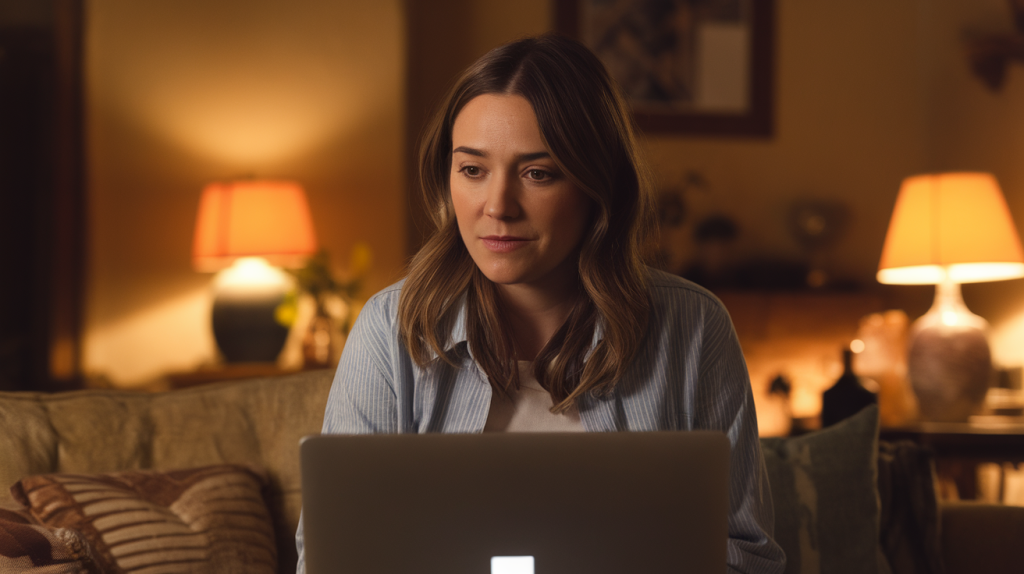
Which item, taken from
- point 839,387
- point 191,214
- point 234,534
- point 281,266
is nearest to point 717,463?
point 234,534

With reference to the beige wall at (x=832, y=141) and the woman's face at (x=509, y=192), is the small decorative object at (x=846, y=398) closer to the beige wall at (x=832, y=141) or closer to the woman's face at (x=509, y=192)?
the woman's face at (x=509, y=192)

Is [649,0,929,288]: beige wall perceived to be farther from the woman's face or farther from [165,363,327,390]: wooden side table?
the woman's face

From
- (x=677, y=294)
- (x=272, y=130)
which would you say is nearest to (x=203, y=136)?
(x=272, y=130)

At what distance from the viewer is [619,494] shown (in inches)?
25.8

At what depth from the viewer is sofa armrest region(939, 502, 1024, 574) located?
1449mm

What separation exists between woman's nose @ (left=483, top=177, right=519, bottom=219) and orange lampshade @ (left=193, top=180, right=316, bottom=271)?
195 centimetres

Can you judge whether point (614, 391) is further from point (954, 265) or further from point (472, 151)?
point (954, 265)

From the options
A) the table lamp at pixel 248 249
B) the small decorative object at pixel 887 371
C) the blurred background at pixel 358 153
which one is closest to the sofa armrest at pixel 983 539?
the small decorative object at pixel 887 371

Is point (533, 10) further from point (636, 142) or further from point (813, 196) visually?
point (636, 142)

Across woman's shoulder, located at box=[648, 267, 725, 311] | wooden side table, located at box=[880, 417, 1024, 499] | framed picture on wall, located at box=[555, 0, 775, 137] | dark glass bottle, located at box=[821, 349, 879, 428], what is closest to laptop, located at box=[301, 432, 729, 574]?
woman's shoulder, located at box=[648, 267, 725, 311]

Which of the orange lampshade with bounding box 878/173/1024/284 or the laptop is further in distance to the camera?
the orange lampshade with bounding box 878/173/1024/284

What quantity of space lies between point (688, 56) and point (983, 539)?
9.37 ft

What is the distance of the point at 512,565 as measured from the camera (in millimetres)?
640

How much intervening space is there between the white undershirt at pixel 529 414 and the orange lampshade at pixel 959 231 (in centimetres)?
197
